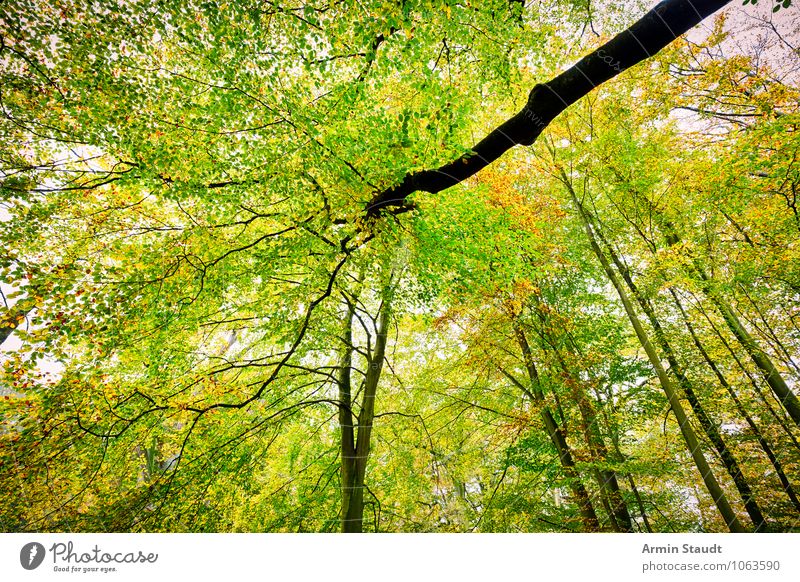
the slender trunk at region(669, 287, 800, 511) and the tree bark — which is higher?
the tree bark

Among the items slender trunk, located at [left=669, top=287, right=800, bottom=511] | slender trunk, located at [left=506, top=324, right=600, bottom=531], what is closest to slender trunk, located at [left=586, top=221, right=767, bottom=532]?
slender trunk, located at [left=669, top=287, right=800, bottom=511]

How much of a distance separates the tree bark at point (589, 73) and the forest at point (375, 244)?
0.6 inches

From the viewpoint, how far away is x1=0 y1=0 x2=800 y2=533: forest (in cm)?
238

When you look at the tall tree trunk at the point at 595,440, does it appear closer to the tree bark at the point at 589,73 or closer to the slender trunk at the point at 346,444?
the slender trunk at the point at 346,444

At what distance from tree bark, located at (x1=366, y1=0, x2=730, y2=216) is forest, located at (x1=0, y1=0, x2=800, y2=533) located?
0.05 feet

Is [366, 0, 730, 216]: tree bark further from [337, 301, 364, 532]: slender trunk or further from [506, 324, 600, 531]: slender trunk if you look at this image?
[506, 324, 600, 531]: slender trunk

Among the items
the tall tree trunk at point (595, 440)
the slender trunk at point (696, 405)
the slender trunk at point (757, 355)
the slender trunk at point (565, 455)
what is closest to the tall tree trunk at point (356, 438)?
the slender trunk at point (565, 455)

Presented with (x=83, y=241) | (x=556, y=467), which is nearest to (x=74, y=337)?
(x=83, y=241)

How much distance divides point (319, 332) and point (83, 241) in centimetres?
261

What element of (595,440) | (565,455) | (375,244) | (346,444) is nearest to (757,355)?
(595,440)

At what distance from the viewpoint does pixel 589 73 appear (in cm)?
179

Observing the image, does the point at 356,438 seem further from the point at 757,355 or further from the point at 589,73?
the point at 757,355

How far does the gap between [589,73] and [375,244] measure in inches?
84.6
